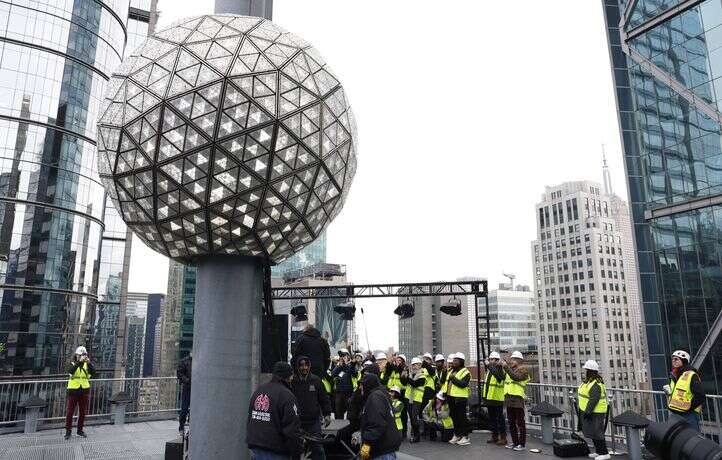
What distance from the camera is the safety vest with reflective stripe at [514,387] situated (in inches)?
367

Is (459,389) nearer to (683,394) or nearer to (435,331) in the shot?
(683,394)

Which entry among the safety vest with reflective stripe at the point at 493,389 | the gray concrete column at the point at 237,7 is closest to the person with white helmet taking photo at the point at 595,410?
the safety vest with reflective stripe at the point at 493,389

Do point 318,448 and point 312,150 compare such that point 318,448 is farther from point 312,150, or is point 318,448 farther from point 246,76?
point 246,76

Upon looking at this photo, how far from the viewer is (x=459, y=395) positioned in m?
9.66

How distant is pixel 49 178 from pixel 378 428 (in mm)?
42631

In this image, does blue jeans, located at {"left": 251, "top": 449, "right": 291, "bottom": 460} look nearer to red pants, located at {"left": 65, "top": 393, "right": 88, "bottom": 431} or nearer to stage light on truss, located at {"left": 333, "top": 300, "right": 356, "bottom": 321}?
red pants, located at {"left": 65, "top": 393, "right": 88, "bottom": 431}

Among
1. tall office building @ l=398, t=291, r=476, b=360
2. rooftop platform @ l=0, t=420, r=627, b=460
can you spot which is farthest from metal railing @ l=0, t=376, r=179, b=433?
tall office building @ l=398, t=291, r=476, b=360

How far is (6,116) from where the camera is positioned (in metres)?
37.2

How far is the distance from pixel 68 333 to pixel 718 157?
46214mm

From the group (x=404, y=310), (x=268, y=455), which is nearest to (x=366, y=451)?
(x=268, y=455)

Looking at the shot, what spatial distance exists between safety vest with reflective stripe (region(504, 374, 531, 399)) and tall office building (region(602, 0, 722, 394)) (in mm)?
24916

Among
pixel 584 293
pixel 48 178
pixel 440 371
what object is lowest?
pixel 440 371

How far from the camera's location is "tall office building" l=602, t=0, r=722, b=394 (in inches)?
1123

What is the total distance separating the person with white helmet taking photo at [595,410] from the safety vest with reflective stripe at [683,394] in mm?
1647
